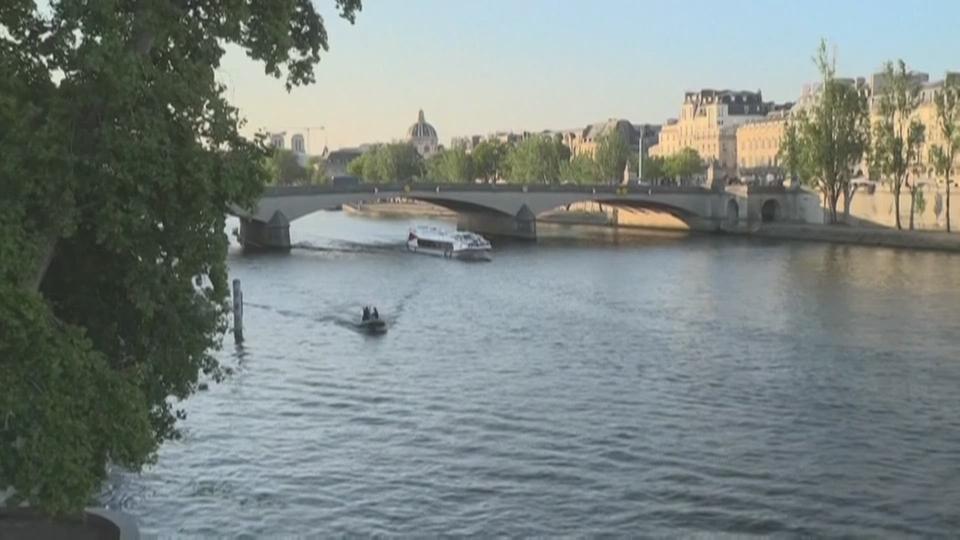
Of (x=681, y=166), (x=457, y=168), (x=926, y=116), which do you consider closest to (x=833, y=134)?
(x=926, y=116)

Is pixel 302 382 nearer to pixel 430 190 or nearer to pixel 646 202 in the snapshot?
pixel 430 190

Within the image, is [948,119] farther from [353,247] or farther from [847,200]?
[353,247]

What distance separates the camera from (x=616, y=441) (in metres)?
17.6

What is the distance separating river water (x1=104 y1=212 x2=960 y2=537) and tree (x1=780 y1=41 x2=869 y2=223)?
25.6 m

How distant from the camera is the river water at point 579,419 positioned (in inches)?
562

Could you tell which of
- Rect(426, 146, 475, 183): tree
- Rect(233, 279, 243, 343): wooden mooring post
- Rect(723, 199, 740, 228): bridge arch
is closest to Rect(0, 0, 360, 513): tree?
Rect(233, 279, 243, 343): wooden mooring post

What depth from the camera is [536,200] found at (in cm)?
7175

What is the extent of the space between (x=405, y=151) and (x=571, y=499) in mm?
133370

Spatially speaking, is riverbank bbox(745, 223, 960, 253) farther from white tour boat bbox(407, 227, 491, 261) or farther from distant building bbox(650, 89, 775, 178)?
distant building bbox(650, 89, 775, 178)

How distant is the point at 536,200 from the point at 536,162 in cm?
3777

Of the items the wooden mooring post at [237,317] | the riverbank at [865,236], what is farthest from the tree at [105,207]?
the riverbank at [865,236]

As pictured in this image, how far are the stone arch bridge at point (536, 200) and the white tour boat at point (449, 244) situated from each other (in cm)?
619

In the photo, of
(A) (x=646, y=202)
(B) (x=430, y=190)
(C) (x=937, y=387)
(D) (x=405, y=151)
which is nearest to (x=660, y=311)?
(C) (x=937, y=387)

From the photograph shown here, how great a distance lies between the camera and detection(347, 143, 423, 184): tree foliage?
138750 millimetres
